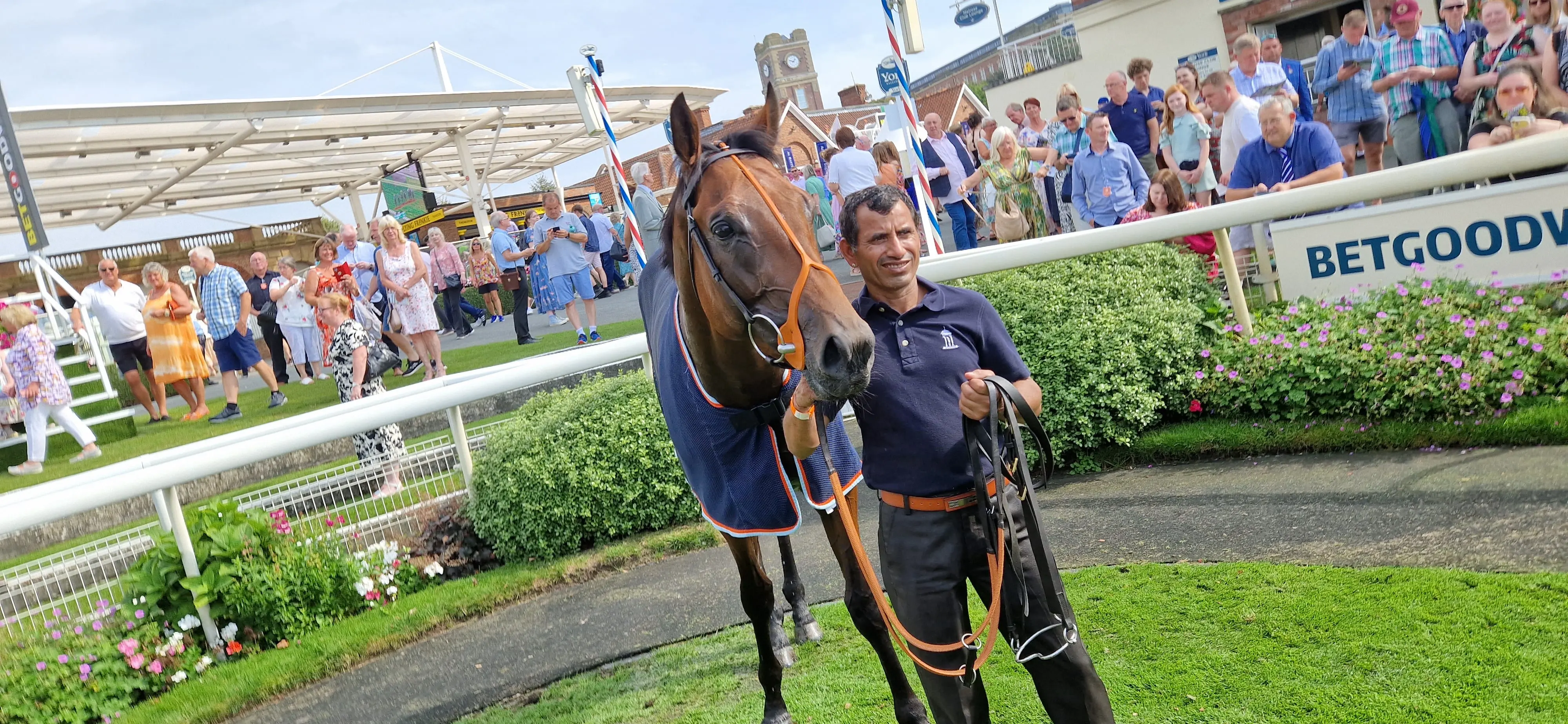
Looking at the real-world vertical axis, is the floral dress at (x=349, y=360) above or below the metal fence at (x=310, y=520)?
above

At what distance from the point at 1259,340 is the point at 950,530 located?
3.23m

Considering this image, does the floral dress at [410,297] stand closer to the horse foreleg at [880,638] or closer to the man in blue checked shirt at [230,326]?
the man in blue checked shirt at [230,326]

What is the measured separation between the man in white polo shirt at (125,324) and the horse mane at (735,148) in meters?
9.87

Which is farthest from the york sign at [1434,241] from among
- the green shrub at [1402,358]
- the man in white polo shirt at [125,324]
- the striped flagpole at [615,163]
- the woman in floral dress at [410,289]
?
the man in white polo shirt at [125,324]

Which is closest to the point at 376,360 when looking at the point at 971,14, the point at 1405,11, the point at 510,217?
the point at 1405,11

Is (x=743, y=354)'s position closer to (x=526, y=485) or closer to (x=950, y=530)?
(x=950, y=530)

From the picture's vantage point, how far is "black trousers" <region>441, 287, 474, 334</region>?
1588cm

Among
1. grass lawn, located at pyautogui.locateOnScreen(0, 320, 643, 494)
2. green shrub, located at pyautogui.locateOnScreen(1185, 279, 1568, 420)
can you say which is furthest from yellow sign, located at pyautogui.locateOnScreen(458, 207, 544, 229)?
green shrub, located at pyautogui.locateOnScreen(1185, 279, 1568, 420)

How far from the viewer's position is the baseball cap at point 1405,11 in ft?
24.1

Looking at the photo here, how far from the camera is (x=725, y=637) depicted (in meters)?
4.29

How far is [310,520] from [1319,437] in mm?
5009

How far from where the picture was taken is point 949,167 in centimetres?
1152

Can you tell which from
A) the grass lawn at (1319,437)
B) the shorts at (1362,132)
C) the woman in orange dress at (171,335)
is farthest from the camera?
the woman in orange dress at (171,335)

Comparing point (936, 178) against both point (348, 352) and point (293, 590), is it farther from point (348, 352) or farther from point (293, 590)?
point (293, 590)
